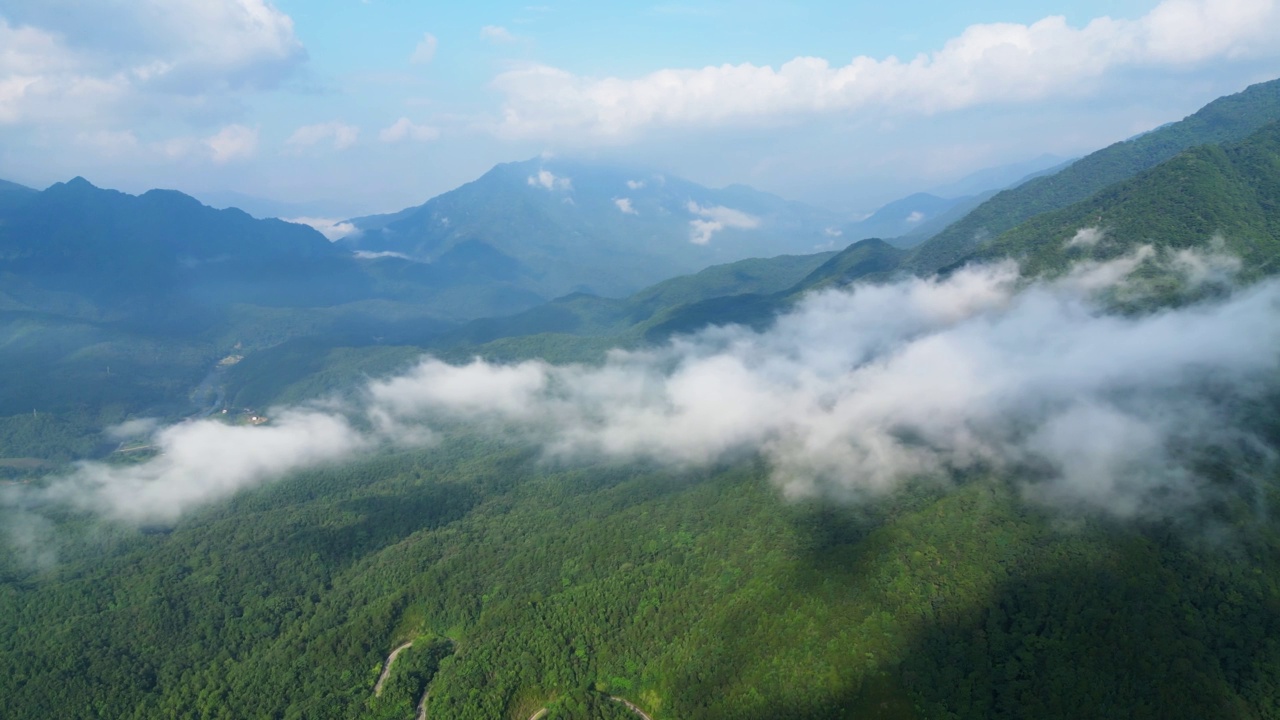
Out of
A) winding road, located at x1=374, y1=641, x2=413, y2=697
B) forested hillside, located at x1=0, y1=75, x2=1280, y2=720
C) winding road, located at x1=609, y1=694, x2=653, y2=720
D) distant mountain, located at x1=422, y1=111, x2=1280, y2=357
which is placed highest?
distant mountain, located at x1=422, y1=111, x2=1280, y2=357

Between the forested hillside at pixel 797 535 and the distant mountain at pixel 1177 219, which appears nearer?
the forested hillside at pixel 797 535

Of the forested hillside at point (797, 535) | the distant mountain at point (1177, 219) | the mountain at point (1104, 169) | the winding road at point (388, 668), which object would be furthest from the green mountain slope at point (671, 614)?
the mountain at point (1104, 169)

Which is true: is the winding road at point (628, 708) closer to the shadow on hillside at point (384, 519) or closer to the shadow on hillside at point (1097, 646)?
the shadow on hillside at point (1097, 646)

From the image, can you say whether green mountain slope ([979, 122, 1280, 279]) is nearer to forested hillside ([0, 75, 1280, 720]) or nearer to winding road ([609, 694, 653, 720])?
forested hillside ([0, 75, 1280, 720])

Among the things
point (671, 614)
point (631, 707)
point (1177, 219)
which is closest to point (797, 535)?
point (671, 614)

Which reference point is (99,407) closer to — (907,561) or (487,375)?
(487,375)

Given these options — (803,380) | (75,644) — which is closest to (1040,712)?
(803,380)

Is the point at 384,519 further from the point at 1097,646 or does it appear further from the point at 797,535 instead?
the point at 1097,646

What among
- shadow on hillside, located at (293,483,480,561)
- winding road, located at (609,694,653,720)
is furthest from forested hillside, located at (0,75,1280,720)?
shadow on hillside, located at (293,483,480,561)
